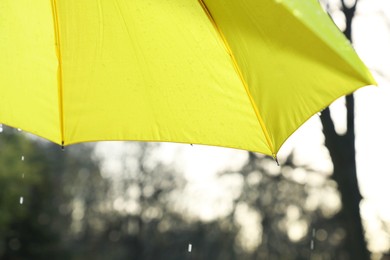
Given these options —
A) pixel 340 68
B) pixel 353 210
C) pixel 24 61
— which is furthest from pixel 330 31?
pixel 353 210

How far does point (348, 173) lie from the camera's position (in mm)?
11453

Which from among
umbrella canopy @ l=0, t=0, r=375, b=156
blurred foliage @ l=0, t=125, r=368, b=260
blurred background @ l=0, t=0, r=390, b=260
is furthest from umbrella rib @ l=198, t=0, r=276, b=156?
blurred foliage @ l=0, t=125, r=368, b=260

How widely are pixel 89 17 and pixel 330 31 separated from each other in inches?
39.5

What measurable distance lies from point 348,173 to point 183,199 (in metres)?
11.0

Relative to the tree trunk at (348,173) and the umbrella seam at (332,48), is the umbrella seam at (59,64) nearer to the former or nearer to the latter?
the umbrella seam at (332,48)

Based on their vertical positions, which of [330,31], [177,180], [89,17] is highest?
[177,180]

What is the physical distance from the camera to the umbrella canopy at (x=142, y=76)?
285 cm

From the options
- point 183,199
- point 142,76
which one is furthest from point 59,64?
point 183,199

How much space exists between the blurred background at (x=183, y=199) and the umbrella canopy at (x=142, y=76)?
33.2 ft

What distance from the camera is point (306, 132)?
17438 mm

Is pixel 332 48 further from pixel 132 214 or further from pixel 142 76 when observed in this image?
pixel 132 214

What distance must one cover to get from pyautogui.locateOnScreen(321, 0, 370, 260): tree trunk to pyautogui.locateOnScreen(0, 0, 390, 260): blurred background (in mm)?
1107

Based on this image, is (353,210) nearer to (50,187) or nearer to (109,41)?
(109,41)

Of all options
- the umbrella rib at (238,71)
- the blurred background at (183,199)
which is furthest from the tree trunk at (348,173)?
the umbrella rib at (238,71)
